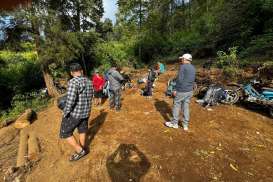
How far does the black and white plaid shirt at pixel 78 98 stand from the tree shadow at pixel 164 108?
348 cm

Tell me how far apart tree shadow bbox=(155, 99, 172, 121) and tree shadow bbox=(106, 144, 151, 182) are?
240cm

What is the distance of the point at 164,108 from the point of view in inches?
359

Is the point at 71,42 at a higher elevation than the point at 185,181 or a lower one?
higher

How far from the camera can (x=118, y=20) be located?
1178 inches

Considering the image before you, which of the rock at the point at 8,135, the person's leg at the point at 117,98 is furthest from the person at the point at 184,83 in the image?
the rock at the point at 8,135

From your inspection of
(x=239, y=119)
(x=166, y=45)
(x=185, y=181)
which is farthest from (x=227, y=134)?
(x=166, y=45)

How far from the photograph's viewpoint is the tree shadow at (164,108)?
27.0ft

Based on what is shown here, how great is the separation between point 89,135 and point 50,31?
9.31m

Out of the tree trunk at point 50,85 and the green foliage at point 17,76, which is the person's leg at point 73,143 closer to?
the tree trunk at point 50,85

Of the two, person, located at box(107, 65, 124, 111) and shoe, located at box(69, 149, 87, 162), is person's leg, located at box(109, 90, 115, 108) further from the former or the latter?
shoe, located at box(69, 149, 87, 162)

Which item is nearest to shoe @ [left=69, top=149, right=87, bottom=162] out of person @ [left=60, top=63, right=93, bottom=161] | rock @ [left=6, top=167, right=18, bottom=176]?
person @ [left=60, top=63, right=93, bottom=161]

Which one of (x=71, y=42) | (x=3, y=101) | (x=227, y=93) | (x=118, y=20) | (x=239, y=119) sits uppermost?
(x=118, y=20)

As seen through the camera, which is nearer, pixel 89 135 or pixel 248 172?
pixel 248 172

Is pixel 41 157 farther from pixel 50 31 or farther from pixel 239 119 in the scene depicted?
pixel 50 31
